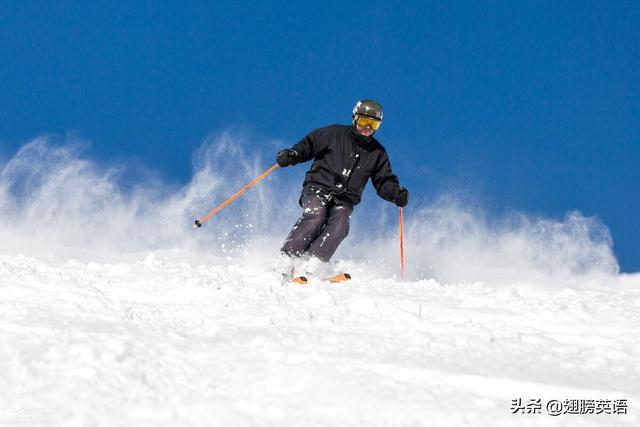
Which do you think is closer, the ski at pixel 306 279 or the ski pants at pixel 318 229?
the ski at pixel 306 279

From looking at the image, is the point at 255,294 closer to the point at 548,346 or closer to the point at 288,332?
the point at 288,332

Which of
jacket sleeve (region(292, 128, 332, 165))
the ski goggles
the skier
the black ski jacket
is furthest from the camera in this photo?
jacket sleeve (region(292, 128, 332, 165))

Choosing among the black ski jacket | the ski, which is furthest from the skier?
the ski

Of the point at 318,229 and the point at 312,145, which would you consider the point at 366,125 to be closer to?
the point at 312,145

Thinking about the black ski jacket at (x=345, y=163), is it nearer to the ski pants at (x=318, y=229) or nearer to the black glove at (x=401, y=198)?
the black glove at (x=401, y=198)

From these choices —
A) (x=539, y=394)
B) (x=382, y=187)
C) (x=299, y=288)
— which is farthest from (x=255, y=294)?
(x=382, y=187)

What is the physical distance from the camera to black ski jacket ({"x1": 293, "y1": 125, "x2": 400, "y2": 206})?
6820 mm

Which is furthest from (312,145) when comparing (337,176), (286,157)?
(337,176)

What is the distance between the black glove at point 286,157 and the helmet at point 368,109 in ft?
2.78

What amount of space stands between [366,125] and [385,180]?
30.2 inches

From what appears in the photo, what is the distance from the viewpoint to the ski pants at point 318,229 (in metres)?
6.27

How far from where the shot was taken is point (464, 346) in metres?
3.19

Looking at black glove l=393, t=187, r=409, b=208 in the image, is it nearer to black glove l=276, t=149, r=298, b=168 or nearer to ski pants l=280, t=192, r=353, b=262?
ski pants l=280, t=192, r=353, b=262

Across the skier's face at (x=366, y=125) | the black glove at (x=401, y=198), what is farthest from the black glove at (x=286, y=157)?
the black glove at (x=401, y=198)
